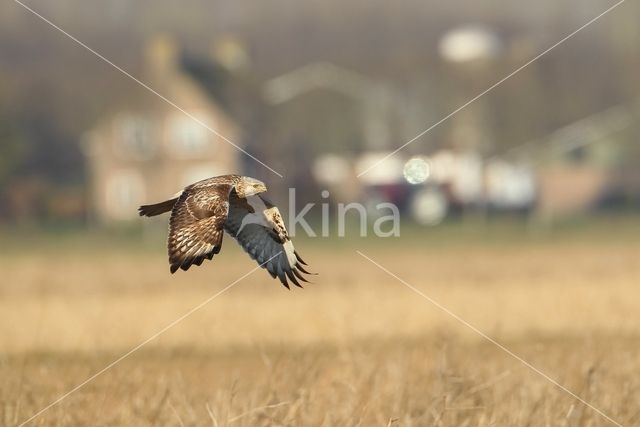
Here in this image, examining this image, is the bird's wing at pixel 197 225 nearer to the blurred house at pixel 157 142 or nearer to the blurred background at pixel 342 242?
the blurred background at pixel 342 242

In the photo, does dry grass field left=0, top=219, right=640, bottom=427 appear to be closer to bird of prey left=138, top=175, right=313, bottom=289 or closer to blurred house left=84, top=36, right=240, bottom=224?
bird of prey left=138, top=175, right=313, bottom=289

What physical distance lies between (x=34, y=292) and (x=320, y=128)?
46.3m

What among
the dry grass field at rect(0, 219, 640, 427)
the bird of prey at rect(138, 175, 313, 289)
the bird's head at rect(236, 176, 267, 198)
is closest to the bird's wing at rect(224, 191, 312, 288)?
the bird of prey at rect(138, 175, 313, 289)

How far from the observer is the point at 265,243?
7.58m

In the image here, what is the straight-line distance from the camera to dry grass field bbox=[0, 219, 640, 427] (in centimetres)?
794

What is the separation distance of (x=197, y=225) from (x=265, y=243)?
4.48 ft

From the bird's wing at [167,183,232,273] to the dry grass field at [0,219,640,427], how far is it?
3.87 feet

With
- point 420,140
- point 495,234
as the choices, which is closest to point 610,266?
point 495,234

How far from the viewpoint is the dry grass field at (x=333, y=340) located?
26.0 feet

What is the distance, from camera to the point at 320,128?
7275 cm

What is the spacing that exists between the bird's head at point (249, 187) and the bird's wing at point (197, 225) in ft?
0.39

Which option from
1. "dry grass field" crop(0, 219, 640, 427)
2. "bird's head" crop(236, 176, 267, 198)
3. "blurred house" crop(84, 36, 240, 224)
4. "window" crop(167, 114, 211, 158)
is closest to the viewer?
"bird's head" crop(236, 176, 267, 198)

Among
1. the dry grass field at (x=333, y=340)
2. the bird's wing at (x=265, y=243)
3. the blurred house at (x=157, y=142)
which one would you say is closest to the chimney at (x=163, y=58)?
the blurred house at (x=157, y=142)

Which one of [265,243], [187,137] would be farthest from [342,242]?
[265,243]
